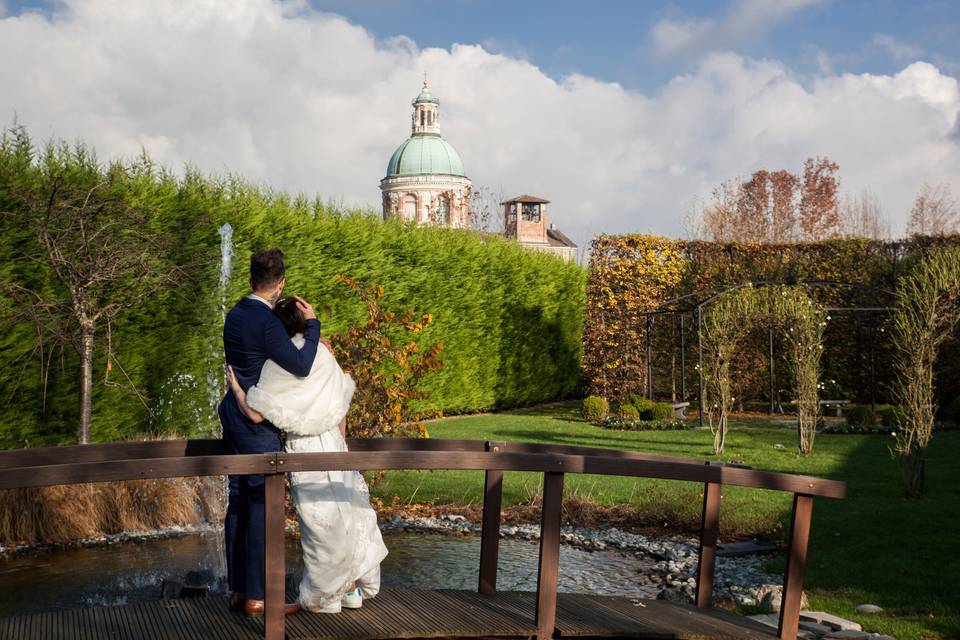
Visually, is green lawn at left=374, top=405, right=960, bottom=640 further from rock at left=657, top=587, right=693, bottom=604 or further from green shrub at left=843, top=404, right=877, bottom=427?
green shrub at left=843, top=404, right=877, bottom=427

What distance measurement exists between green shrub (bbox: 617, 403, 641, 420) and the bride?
13478 mm

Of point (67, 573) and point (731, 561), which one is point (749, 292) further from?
point (67, 573)

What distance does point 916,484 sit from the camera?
1001 cm

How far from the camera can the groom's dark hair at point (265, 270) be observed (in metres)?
4.43

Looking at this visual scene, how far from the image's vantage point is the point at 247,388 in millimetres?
4406

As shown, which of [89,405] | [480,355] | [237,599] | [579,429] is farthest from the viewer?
[480,355]

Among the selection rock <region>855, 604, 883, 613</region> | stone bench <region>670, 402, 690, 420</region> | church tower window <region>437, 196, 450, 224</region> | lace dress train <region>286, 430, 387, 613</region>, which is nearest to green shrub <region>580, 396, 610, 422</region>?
stone bench <region>670, 402, 690, 420</region>

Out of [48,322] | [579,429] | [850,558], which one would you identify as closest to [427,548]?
[850,558]

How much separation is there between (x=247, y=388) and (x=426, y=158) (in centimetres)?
7457

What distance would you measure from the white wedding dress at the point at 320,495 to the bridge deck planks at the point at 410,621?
0.19 metres

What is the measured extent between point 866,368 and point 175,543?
16.1 meters

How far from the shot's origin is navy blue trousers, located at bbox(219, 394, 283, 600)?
4.29 meters

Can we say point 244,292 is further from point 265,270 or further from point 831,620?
point 831,620

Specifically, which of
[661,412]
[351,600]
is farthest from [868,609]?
[661,412]
